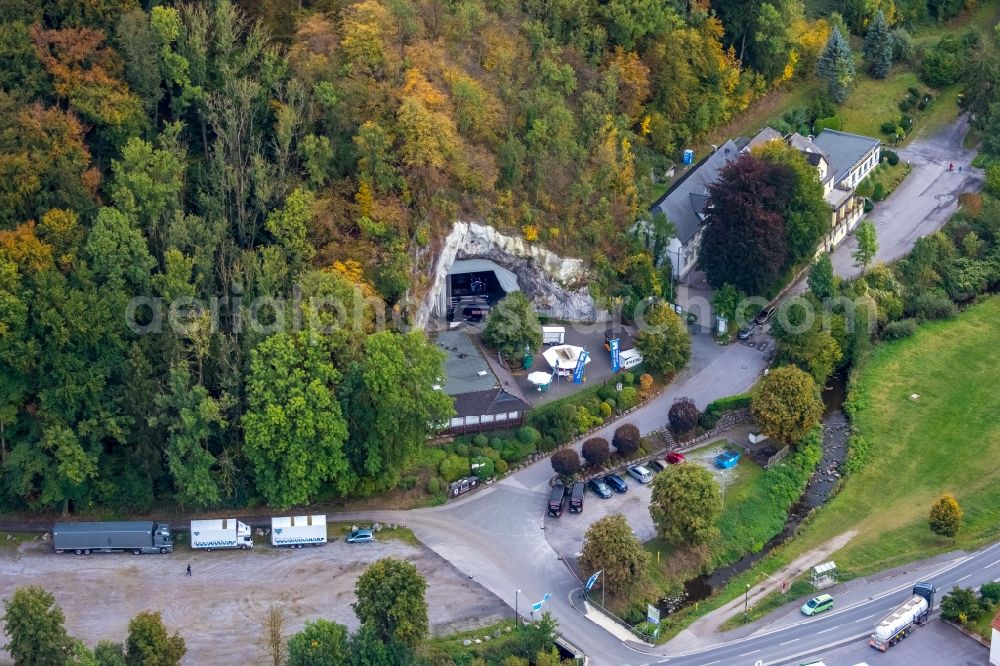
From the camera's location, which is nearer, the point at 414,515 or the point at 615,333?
the point at 414,515

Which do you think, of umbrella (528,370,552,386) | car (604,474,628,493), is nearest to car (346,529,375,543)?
car (604,474,628,493)

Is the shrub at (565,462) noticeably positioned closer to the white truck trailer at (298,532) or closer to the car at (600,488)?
the car at (600,488)

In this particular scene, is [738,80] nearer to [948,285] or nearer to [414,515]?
[948,285]

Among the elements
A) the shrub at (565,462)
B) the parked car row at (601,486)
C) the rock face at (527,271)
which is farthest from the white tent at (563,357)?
the parked car row at (601,486)

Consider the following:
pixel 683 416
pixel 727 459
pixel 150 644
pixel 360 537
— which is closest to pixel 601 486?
pixel 683 416

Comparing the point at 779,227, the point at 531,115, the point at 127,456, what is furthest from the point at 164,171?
the point at 779,227
